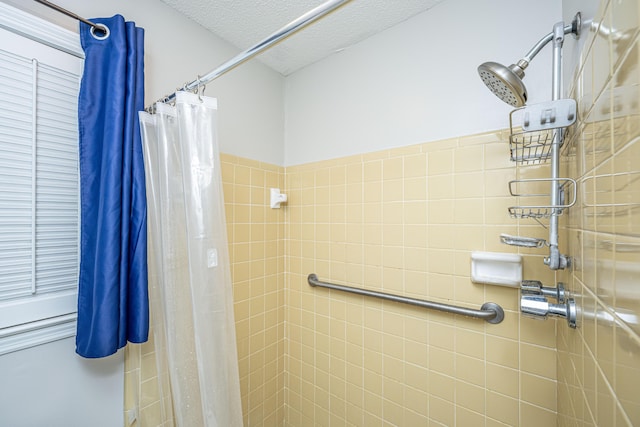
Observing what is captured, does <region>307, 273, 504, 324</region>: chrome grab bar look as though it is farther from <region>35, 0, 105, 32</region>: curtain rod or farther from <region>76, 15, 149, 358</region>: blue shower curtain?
<region>35, 0, 105, 32</region>: curtain rod

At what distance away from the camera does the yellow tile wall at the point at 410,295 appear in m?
0.88

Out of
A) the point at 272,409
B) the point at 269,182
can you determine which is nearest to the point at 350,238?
the point at 269,182

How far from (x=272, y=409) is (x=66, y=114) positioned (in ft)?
5.81

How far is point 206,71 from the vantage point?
1.20 metres

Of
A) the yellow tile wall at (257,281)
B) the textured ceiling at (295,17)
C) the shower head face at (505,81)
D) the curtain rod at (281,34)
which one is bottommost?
the yellow tile wall at (257,281)

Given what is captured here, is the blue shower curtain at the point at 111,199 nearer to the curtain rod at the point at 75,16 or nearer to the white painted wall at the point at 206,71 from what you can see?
the curtain rod at the point at 75,16

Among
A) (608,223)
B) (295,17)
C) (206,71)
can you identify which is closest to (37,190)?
(206,71)

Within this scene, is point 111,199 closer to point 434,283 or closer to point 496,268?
point 434,283

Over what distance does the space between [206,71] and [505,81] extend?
126 centimetres

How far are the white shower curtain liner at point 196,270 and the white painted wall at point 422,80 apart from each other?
0.79 m

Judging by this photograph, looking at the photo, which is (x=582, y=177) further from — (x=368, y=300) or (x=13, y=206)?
(x=13, y=206)

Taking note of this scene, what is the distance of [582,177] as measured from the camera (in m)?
0.51

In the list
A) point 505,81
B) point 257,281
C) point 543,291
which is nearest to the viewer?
point 505,81

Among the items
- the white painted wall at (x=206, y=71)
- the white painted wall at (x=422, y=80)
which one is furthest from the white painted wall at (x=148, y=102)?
the white painted wall at (x=422, y=80)
